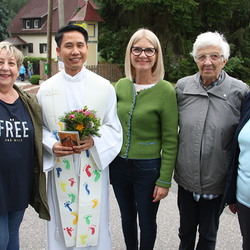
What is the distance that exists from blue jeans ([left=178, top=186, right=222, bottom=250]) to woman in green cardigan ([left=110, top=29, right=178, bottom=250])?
20cm

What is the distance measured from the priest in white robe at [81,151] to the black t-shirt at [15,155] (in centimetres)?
20

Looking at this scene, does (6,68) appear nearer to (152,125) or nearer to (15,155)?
(15,155)

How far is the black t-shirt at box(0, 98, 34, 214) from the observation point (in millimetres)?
2145

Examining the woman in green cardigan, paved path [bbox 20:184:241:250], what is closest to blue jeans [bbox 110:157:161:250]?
the woman in green cardigan

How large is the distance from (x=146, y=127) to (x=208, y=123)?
1.64ft

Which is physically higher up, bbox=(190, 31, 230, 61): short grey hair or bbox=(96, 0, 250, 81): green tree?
bbox=(96, 0, 250, 81): green tree

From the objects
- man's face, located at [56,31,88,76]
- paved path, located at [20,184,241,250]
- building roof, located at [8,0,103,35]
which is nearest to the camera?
man's face, located at [56,31,88,76]

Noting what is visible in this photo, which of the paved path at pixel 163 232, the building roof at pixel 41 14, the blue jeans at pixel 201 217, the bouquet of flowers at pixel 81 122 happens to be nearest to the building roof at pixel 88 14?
the building roof at pixel 41 14

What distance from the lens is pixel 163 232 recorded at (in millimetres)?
3457

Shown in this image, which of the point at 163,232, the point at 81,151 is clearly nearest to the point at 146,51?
the point at 81,151

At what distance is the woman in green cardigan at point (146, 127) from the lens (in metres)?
2.46

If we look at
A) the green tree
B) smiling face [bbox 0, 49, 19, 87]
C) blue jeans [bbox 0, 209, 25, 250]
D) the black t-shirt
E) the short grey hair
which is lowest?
blue jeans [bbox 0, 209, 25, 250]

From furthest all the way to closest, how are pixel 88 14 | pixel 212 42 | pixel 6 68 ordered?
pixel 88 14
pixel 212 42
pixel 6 68

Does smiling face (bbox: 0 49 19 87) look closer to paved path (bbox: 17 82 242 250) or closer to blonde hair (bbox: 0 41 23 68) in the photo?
blonde hair (bbox: 0 41 23 68)
